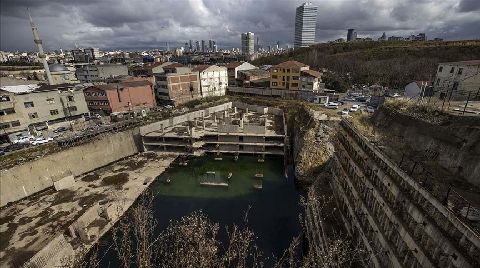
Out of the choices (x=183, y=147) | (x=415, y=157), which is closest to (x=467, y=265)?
(x=415, y=157)

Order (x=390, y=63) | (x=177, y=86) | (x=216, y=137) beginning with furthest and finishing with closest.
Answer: (x=390, y=63) < (x=177, y=86) < (x=216, y=137)

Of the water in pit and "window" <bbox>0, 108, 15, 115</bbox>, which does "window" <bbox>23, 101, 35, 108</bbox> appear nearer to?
"window" <bbox>0, 108, 15, 115</bbox>

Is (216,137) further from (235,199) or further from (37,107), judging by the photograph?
(37,107)

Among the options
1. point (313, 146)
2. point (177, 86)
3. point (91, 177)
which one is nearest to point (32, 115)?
point (91, 177)

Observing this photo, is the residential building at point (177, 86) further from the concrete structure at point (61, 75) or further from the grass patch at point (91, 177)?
the concrete structure at point (61, 75)

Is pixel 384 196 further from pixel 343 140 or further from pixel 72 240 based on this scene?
pixel 72 240

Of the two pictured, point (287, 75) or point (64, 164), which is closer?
point (64, 164)

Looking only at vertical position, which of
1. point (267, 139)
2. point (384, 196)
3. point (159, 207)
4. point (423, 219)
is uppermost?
point (423, 219)

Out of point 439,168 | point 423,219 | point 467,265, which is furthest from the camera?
point 439,168
